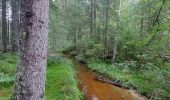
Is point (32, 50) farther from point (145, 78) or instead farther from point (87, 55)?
point (87, 55)

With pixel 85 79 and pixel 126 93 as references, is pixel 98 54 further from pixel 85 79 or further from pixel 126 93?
pixel 126 93

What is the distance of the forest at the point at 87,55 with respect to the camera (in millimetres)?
3244

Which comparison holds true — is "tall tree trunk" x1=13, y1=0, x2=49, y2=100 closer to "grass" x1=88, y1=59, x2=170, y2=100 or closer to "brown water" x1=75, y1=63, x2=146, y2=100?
"brown water" x1=75, y1=63, x2=146, y2=100

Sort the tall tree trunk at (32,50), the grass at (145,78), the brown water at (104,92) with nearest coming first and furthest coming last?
the tall tree trunk at (32,50) < the grass at (145,78) < the brown water at (104,92)

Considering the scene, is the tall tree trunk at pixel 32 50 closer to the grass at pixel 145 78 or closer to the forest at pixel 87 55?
the forest at pixel 87 55

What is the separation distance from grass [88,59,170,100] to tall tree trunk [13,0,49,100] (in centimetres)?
794

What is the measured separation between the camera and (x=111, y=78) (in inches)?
580

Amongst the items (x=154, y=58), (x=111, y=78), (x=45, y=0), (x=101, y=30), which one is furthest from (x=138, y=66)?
(x=45, y=0)

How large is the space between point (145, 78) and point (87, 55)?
11.0 m

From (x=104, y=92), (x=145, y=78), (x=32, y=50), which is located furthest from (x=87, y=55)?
(x=32, y=50)

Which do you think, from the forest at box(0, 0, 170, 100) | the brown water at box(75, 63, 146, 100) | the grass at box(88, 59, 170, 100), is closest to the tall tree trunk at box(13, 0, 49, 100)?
the forest at box(0, 0, 170, 100)

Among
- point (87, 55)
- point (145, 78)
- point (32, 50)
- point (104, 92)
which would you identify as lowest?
point (104, 92)

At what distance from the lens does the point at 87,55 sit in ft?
78.4

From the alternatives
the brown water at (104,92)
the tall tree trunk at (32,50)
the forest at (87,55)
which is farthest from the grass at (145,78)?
the tall tree trunk at (32,50)
